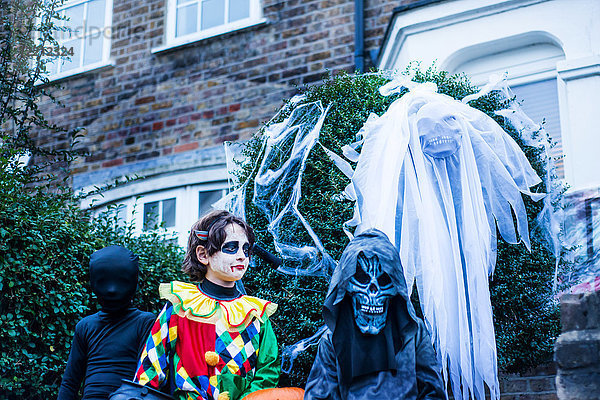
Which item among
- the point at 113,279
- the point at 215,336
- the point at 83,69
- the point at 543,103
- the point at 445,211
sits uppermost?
the point at 83,69

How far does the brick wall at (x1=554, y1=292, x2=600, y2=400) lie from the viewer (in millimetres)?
3107

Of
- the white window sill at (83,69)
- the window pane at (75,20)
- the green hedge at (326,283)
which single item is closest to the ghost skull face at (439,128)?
the green hedge at (326,283)

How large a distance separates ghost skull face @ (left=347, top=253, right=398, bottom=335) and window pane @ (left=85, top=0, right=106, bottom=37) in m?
7.55

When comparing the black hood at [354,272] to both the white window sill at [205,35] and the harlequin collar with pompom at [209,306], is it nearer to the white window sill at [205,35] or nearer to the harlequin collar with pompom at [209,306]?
the harlequin collar with pompom at [209,306]

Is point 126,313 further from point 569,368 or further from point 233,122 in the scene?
point 233,122

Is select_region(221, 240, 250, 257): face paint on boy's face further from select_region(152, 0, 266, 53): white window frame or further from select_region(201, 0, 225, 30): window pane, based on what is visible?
select_region(201, 0, 225, 30): window pane

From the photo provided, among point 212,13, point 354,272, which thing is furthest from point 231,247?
point 212,13

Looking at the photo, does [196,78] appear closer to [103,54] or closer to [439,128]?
[103,54]

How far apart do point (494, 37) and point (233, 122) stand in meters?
3.02

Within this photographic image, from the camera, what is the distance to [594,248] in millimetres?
4762

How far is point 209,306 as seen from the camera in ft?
11.7

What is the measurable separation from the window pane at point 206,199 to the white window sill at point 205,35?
186 centimetres

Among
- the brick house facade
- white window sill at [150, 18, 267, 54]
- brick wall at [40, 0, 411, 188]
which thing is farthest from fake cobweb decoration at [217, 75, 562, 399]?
white window sill at [150, 18, 267, 54]

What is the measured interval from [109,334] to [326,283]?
1.30 m
